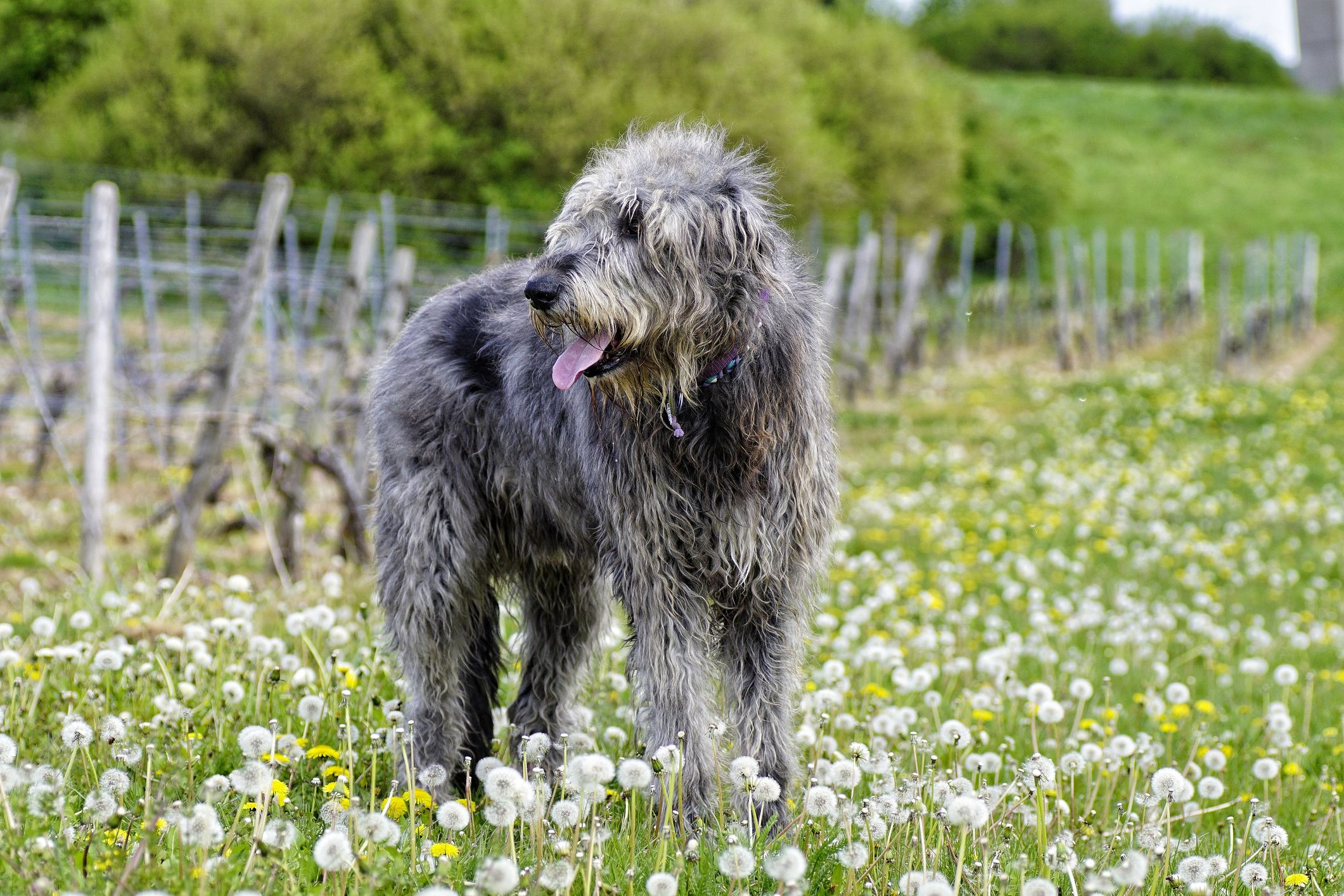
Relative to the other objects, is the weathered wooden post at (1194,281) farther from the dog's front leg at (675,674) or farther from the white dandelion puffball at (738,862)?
the white dandelion puffball at (738,862)

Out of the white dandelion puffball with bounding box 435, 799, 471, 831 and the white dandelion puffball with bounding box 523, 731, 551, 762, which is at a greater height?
the white dandelion puffball with bounding box 523, 731, 551, 762

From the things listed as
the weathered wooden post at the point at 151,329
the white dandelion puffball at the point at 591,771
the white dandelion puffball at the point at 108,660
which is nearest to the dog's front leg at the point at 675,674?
the white dandelion puffball at the point at 591,771

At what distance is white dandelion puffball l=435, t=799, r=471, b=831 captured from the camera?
9.70 ft

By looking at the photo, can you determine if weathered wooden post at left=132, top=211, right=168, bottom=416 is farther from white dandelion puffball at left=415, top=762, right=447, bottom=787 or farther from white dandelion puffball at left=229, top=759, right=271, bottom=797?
white dandelion puffball at left=229, top=759, right=271, bottom=797

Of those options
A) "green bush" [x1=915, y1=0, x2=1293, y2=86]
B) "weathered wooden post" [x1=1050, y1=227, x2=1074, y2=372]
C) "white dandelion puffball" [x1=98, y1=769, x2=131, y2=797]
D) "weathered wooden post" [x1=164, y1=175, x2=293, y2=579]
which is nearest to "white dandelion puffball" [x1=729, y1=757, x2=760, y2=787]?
"white dandelion puffball" [x1=98, y1=769, x2=131, y2=797]

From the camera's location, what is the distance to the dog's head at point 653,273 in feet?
11.2

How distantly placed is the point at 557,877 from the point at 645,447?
1.43 meters

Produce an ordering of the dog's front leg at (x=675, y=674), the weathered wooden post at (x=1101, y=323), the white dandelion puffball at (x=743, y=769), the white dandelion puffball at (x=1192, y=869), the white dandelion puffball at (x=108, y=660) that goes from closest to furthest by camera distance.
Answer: the white dandelion puffball at (x=1192, y=869), the white dandelion puffball at (x=743, y=769), the dog's front leg at (x=675, y=674), the white dandelion puffball at (x=108, y=660), the weathered wooden post at (x=1101, y=323)

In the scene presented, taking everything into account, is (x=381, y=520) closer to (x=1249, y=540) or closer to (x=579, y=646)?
(x=579, y=646)

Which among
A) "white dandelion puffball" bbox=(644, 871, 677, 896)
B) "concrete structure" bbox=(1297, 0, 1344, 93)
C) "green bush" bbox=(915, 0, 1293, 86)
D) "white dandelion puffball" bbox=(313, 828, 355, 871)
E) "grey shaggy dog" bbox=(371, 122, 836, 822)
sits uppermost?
"green bush" bbox=(915, 0, 1293, 86)

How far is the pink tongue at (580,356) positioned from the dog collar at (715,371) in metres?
0.27

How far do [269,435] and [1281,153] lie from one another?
5983cm

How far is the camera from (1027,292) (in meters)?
37.1

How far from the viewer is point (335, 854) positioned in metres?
2.46
